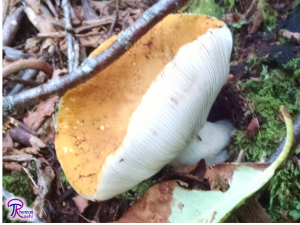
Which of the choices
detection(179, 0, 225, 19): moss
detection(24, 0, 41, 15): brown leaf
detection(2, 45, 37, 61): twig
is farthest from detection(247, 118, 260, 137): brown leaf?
detection(24, 0, 41, 15): brown leaf

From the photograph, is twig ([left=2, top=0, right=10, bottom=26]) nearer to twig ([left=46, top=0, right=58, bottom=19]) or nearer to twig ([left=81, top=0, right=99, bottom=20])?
twig ([left=46, top=0, right=58, bottom=19])

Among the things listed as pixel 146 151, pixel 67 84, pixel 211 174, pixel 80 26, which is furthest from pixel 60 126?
pixel 80 26

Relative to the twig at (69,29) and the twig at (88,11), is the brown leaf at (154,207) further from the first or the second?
the twig at (88,11)

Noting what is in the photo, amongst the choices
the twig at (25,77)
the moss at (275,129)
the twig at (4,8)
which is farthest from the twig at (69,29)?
the moss at (275,129)

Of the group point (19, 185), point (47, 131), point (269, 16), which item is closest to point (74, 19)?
point (47, 131)

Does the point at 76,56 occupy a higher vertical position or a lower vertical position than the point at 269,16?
lower

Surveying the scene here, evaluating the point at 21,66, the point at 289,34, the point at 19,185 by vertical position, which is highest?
the point at 289,34

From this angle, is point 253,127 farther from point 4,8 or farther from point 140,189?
point 4,8
